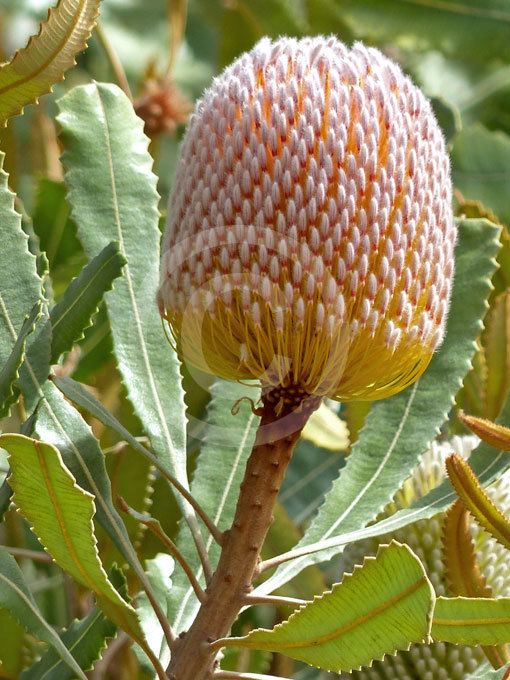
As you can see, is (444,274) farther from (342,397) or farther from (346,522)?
(346,522)

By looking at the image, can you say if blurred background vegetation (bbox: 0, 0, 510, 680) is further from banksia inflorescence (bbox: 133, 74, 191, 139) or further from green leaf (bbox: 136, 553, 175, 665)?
green leaf (bbox: 136, 553, 175, 665)

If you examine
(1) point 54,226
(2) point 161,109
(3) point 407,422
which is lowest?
(3) point 407,422

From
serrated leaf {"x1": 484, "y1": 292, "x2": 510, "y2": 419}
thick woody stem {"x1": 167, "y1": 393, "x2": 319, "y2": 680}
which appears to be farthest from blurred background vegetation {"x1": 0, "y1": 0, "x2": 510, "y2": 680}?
thick woody stem {"x1": 167, "y1": 393, "x2": 319, "y2": 680}

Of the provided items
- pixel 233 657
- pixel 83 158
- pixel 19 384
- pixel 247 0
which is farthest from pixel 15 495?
pixel 247 0

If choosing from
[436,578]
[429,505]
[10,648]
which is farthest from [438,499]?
[10,648]

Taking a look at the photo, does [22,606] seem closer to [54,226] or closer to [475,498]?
[475,498]

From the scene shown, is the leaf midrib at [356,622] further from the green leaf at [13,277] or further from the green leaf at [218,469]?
the green leaf at [13,277]

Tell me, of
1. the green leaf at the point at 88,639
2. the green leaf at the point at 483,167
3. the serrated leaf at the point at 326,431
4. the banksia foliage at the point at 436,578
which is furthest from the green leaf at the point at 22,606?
the green leaf at the point at 483,167
